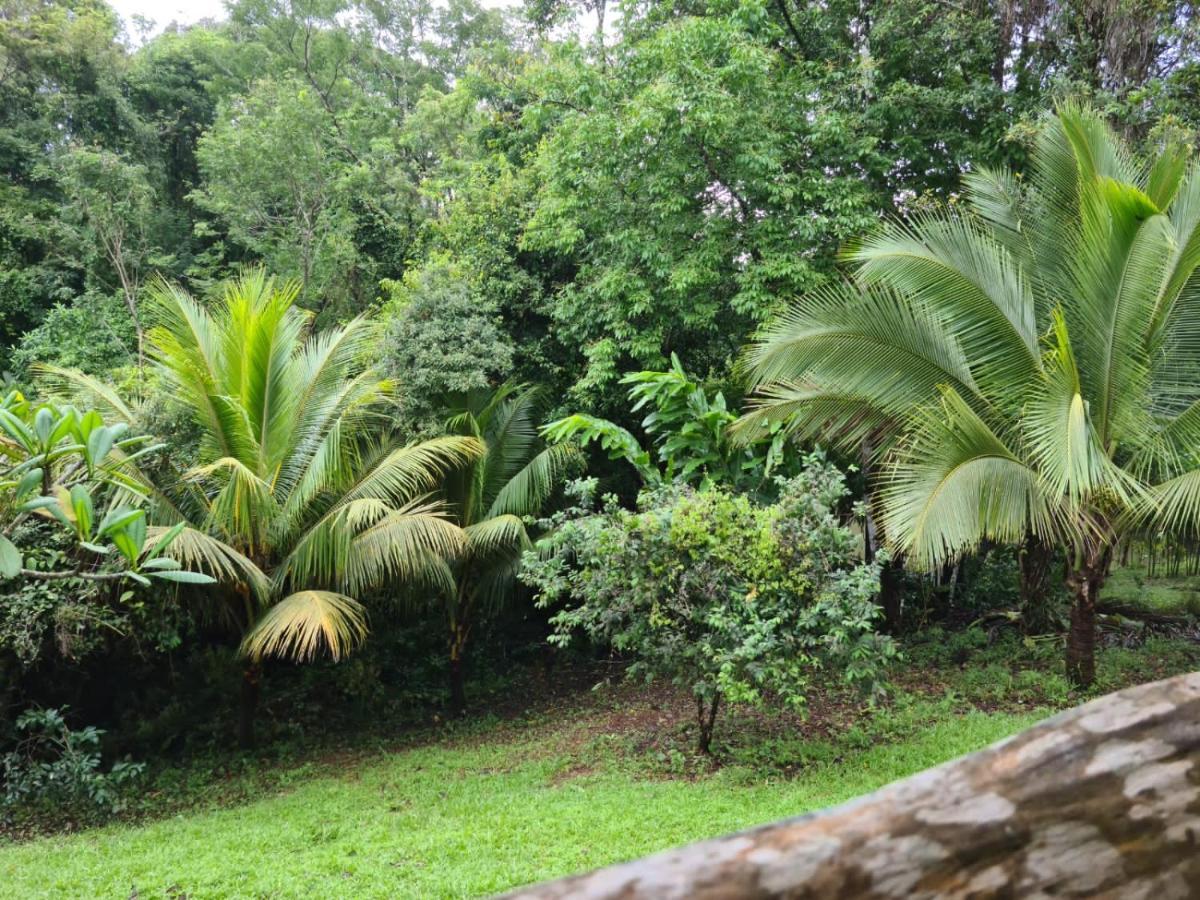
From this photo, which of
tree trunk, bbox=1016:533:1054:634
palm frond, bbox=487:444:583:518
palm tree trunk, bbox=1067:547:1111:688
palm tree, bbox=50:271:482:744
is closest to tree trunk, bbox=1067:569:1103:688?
palm tree trunk, bbox=1067:547:1111:688

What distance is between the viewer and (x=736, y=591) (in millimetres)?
5926

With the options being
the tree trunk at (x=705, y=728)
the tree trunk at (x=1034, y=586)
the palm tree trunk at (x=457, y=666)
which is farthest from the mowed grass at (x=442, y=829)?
the tree trunk at (x=1034, y=586)

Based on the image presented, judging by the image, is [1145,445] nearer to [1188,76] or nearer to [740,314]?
[740,314]

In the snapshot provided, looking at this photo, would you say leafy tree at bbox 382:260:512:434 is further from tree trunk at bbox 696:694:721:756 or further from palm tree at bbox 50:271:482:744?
tree trunk at bbox 696:694:721:756

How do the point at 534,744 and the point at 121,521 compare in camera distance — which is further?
the point at 534,744

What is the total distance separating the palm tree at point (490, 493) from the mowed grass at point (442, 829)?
2410 mm

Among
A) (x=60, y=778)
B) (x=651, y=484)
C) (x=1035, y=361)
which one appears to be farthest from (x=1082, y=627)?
(x=60, y=778)

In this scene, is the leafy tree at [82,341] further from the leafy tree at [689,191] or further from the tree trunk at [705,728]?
the tree trunk at [705,728]

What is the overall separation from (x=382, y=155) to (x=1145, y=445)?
1547cm

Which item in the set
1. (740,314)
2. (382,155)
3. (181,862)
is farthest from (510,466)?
(382,155)

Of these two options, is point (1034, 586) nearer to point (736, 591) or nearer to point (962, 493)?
point (962, 493)

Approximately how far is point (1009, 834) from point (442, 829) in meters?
4.84

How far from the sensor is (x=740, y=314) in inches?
351

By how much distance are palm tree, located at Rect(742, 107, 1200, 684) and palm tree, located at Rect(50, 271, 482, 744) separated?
11.5ft
